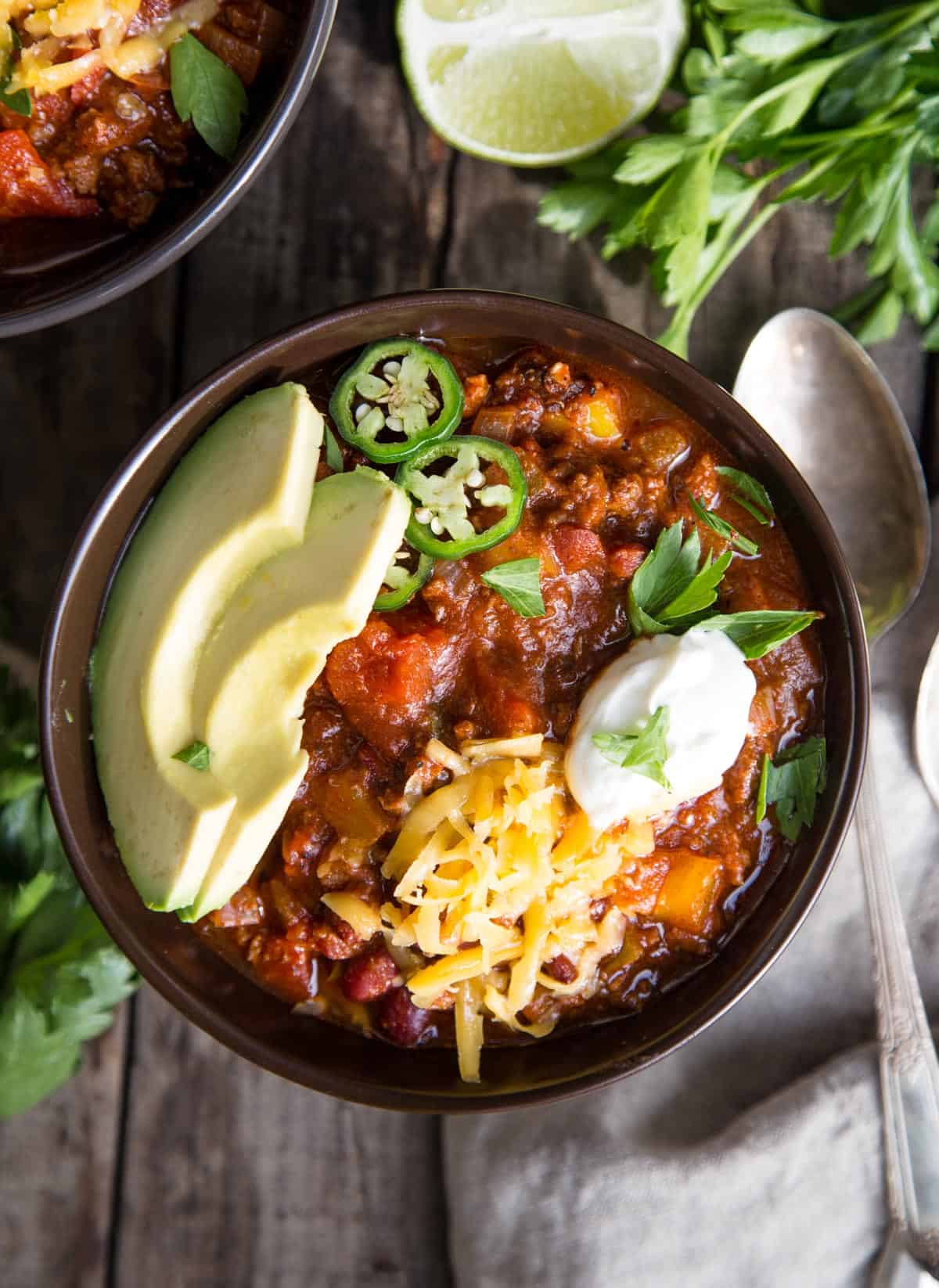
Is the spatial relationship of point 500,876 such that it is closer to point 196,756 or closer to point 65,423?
point 196,756

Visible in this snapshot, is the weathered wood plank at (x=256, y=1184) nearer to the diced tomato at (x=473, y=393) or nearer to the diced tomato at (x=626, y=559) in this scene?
the diced tomato at (x=626, y=559)

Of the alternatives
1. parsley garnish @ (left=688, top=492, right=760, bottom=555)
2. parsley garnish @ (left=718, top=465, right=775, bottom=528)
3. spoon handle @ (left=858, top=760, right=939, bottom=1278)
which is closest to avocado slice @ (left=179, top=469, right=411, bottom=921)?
parsley garnish @ (left=688, top=492, right=760, bottom=555)

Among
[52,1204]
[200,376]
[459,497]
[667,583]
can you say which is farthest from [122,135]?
[52,1204]

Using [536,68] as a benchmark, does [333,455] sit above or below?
below

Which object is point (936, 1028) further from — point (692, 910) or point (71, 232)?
point (71, 232)

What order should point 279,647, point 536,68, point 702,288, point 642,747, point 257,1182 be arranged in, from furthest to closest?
point 257,1182 < point 702,288 < point 536,68 < point 642,747 < point 279,647

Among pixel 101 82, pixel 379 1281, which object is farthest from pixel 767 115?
pixel 379 1281

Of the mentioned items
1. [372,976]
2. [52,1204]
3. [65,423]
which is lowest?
[52,1204]
